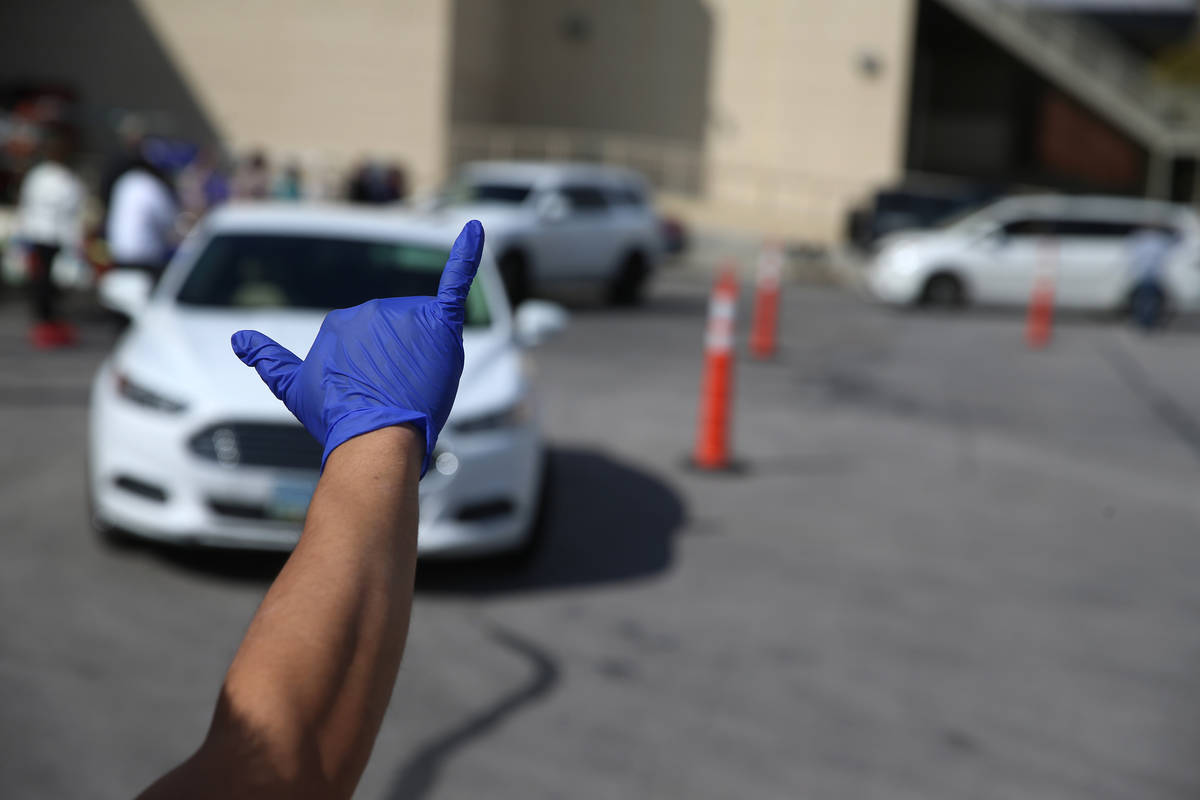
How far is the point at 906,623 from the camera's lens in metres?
6.37

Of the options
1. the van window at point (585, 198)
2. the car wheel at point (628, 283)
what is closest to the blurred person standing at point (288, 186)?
the van window at point (585, 198)

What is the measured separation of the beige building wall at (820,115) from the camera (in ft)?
120

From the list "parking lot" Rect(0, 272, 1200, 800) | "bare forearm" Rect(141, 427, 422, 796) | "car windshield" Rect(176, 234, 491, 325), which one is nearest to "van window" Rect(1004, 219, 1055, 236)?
"parking lot" Rect(0, 272, 1200, 800)

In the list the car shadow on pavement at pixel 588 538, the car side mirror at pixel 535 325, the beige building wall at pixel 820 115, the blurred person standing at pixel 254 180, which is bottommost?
the car shadow on pavement at pixel 588 538

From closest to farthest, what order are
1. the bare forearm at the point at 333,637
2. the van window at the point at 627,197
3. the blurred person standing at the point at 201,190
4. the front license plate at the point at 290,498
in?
the bare forearm at the point at 333,637
the front license plate at the point at 290,498
the blurred person standing at the point at 201,190
the van window at the point at 627,197

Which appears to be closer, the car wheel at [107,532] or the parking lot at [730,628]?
the parking lot at [730,628]

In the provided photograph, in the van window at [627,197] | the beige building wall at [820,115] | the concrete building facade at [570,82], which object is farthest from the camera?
the beige building wall at [820,115]

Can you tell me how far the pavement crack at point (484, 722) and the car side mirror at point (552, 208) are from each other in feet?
45.8

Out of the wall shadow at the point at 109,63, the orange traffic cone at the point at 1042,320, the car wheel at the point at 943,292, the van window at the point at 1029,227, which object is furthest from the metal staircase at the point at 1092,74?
the orange traffic cone at the point at 1042,320

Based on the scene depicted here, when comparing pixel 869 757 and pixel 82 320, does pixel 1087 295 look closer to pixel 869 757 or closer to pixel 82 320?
pixel 82 320

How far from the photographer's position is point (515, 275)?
19.4m

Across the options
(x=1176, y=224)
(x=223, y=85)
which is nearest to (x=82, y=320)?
(x=1176, y=224)

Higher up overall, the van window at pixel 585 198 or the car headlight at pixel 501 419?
the van window at pixel 585 198

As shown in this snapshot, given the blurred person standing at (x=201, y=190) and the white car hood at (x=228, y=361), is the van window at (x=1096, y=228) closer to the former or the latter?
the blurred person standing at (x=201, y=190)
